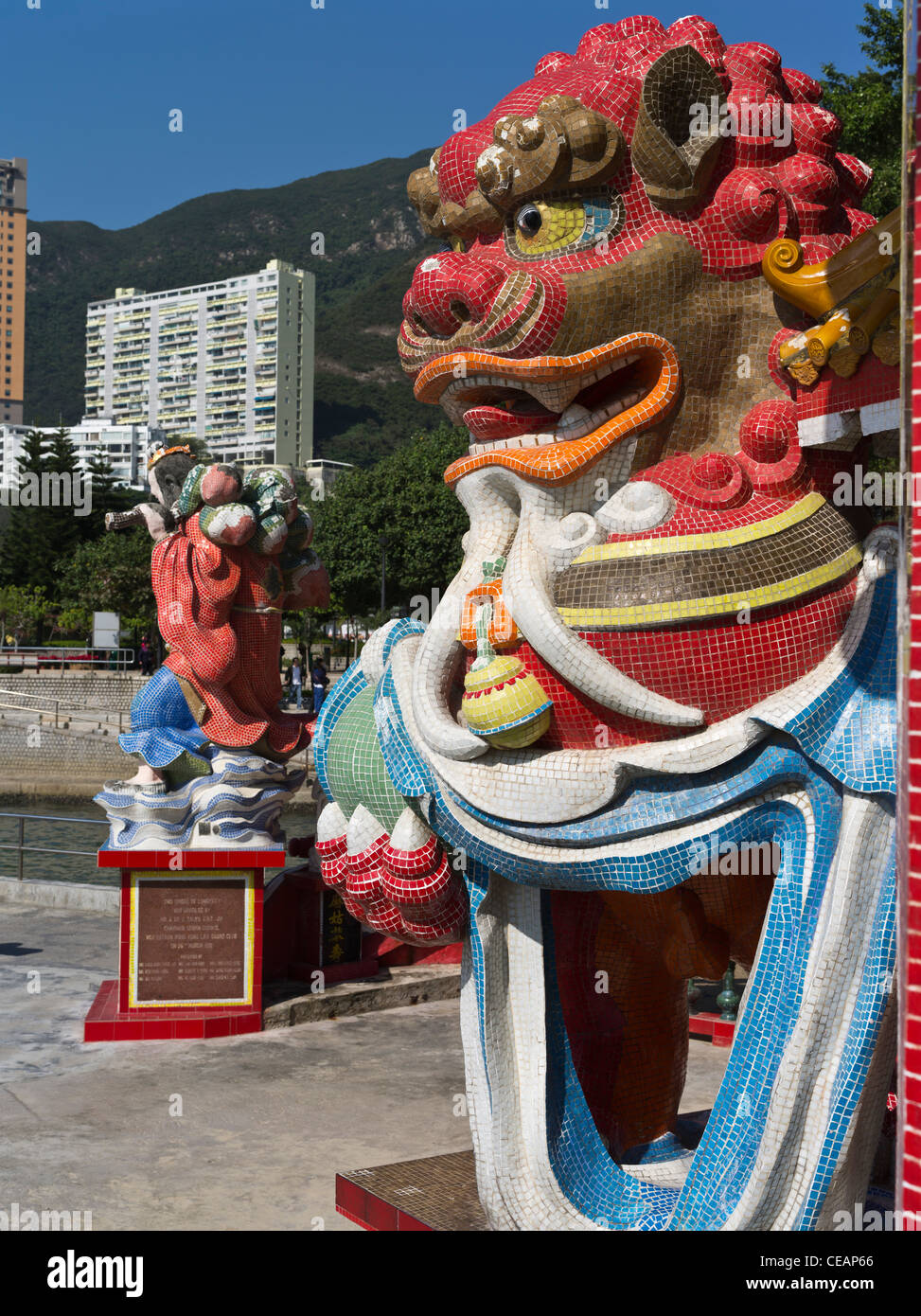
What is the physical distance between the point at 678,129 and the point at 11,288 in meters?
138

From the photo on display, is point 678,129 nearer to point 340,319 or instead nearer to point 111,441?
point 111,441

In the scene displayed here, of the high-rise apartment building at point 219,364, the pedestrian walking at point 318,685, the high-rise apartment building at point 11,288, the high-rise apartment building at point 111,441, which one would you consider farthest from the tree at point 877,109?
the high-rise apartment building at point 11,288

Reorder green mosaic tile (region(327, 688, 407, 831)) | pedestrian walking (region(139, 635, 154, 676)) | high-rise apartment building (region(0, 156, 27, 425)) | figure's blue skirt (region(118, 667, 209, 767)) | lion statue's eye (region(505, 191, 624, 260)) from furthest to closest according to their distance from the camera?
1. high-rise apartment building (region(0, 156, 27, 425))
2. pedestrian walking (region(139, 635, 154, 676))
3. figure's blue skirt (region(118, 667, 209, 767))
4. green mosaic tile (region(327, 688, 407, 831))
5. lion statue's eye (region(505, 191, 624, 260))

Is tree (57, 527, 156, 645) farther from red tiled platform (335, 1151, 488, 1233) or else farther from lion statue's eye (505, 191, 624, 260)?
lion statue's eye (505, 191, 624, 260)

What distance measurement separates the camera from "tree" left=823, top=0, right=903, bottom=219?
11.3m

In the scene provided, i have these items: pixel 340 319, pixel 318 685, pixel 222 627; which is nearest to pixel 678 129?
pixel 222 627

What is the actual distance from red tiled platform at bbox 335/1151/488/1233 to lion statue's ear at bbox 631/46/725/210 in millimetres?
3999

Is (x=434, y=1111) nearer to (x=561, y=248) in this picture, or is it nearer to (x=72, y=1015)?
(x=72, y=1015)

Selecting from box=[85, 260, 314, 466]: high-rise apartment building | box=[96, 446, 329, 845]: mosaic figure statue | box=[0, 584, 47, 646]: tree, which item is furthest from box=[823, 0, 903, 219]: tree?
box=[85, 260, 314, 466]: high-rise apartment building

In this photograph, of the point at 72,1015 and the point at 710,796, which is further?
the point at 72,1015

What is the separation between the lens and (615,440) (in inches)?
187

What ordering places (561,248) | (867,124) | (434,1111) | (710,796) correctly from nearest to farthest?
(710,796) → (561,248) → (434,1111) → (867,124)
